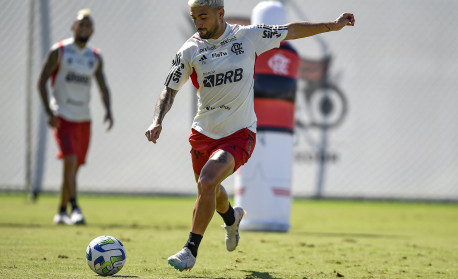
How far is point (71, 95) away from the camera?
8.44 metres

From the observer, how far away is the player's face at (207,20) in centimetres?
461

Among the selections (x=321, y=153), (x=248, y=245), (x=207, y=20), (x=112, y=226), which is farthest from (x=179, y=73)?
(x=321, y=153)

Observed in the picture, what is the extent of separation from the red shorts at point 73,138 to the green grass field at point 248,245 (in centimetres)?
91

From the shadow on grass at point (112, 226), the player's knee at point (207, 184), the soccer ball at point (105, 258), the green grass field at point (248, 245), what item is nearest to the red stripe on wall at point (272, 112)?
the green grass field at point (248, 245)

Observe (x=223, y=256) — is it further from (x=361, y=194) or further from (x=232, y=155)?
(x=361, y=194)

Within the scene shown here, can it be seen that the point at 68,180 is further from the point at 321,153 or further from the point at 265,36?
the point at 321,153

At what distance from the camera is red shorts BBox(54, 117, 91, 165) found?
27.2 ft

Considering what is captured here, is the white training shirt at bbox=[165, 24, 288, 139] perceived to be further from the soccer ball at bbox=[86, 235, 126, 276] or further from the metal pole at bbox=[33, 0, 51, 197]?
the metal pole at bbox=[33, 0, 51, 197]

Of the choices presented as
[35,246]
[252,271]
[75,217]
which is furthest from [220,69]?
[75,217]

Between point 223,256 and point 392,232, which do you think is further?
point 392,232

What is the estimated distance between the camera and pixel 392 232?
27.0ft

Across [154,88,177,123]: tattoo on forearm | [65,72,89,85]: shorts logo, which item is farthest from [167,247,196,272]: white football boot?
[65,72,89,85]: shorts logo

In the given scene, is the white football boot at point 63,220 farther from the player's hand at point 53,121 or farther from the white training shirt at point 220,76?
the white training shirt at point 220,76

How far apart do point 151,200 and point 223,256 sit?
8.58 meters
